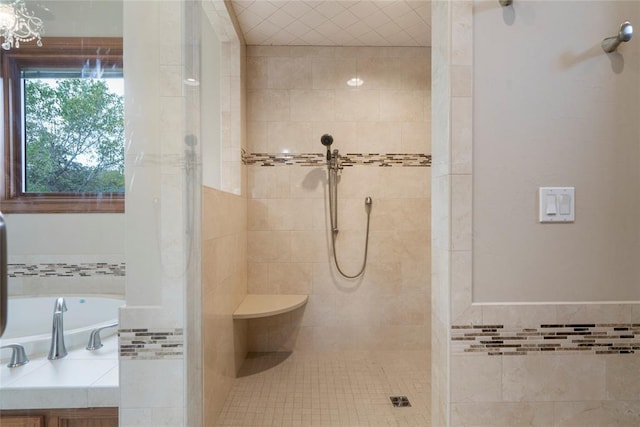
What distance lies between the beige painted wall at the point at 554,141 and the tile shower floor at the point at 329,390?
3.55 ft

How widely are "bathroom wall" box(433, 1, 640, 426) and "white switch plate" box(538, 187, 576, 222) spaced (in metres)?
0.03

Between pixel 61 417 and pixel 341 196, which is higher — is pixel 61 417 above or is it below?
below

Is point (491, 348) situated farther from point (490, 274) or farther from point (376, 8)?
point (376, 8)

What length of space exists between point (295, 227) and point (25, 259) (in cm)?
168

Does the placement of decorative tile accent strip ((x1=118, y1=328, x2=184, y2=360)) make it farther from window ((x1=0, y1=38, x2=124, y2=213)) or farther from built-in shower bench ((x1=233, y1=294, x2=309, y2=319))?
built-in shower bench ((x1=233, y1=294, x2=309, y2=319))

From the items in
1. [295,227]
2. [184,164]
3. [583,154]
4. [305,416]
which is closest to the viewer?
[583,154]

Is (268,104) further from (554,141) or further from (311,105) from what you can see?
(554,141)

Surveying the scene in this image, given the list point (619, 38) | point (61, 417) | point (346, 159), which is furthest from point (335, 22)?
point (61, 417)

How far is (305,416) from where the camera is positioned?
177 cm

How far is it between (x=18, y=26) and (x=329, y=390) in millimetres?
2395

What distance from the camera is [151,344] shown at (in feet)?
4.11

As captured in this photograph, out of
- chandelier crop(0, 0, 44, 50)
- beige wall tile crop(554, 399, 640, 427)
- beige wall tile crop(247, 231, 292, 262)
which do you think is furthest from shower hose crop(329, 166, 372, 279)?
chandelier crop(0, 0, 44, 50)

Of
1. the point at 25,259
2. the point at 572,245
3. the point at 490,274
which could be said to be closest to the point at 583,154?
the point at 572,245

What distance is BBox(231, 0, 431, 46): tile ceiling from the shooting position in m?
2.11
